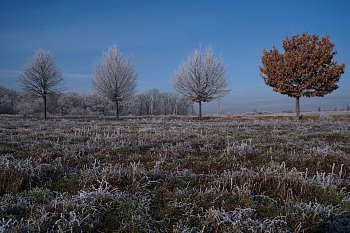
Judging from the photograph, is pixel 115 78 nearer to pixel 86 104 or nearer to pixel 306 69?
pixel 306 69

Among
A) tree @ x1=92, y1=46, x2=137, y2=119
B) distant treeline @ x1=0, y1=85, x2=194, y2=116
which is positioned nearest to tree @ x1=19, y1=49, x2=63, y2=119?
tree @ x1=92, y1=46, x2=137, y2=119

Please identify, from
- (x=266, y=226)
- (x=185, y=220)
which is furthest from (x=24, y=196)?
(x=266, y=226)

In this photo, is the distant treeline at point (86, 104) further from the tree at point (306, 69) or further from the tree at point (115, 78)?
the tree at point (306, 69)

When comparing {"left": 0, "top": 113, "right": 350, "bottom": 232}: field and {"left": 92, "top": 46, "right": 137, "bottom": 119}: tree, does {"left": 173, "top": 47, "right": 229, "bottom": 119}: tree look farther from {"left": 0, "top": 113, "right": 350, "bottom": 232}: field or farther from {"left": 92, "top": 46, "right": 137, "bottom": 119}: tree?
{"left": 0, "top": 113, "right": 350, "bottom": 232}: field

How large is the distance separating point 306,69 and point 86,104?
84107 mm

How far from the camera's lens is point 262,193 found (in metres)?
4.24

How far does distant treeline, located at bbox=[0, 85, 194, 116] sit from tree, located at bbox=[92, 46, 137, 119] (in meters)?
27.0

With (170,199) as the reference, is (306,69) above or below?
above

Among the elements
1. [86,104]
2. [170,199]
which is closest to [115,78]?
[170,199]

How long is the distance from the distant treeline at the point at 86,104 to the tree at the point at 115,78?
2699 cm

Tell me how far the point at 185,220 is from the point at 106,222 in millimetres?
914

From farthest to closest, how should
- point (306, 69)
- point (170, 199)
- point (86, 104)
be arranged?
1. point (86, 104)
2. point (306, 69)
3. point (170, 199)

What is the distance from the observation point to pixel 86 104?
10338 cm

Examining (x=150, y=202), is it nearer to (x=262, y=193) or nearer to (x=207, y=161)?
(x=262, y=193)
